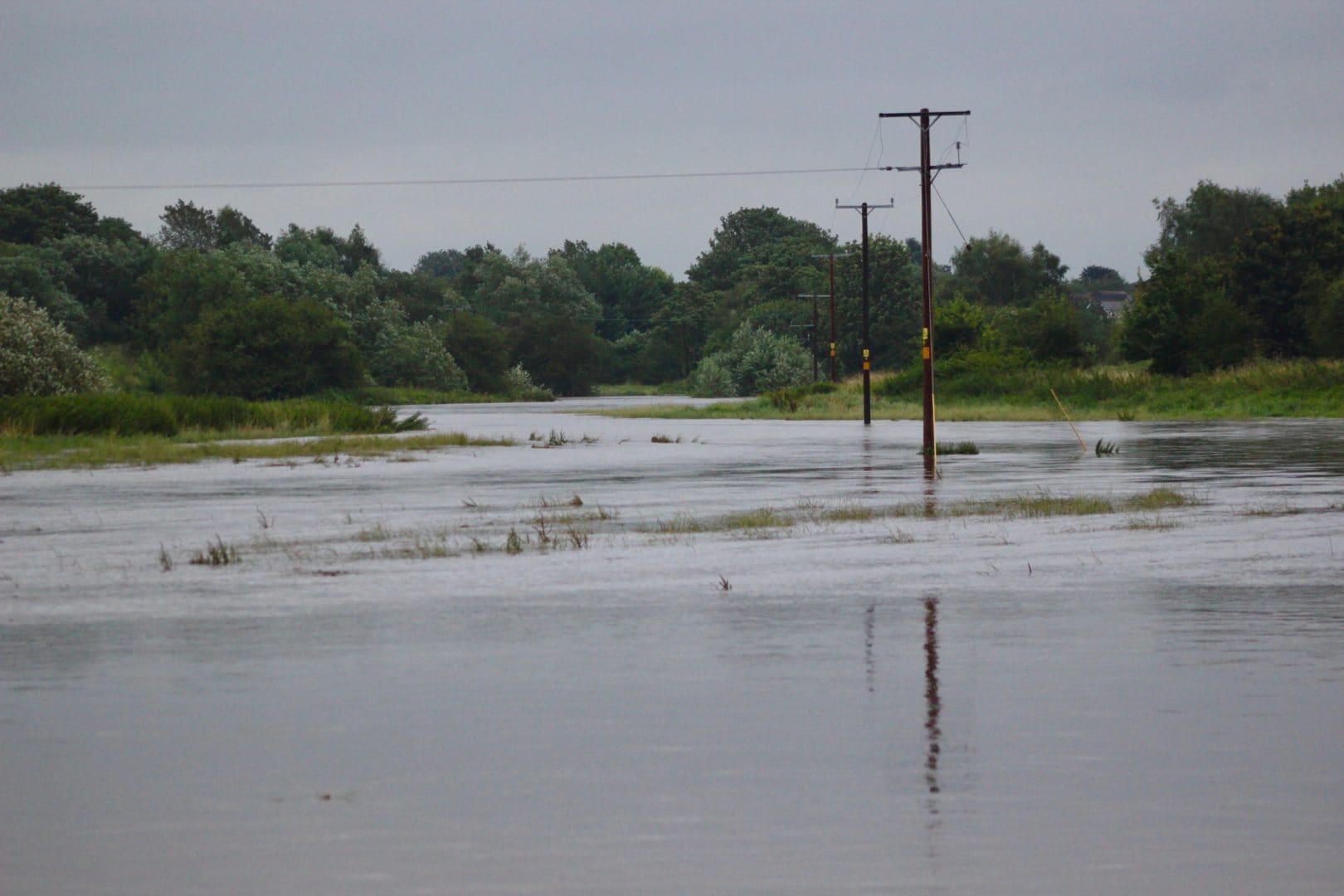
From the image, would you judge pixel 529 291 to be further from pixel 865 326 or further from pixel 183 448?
pixel 183 448

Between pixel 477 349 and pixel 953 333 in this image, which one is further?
pixel 477 349

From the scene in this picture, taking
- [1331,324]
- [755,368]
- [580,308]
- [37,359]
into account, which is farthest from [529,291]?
→ [37,359]

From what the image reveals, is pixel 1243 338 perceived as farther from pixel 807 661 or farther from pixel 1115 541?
pixel 807 661

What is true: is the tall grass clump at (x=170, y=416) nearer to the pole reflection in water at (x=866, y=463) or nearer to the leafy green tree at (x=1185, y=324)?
the pole reflection in water at (x=866, y=463)

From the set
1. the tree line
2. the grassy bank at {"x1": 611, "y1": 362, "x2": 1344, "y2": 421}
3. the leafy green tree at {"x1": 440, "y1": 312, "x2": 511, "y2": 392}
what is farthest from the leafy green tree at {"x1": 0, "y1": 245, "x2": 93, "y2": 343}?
the grassy bank at {"x1": 611, "y1": 362, "x2": 1344, "y2": 421}

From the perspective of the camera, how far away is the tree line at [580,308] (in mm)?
92375

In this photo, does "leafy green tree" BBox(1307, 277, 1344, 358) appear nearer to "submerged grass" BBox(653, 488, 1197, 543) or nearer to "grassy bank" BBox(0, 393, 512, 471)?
"grassy bank" BBox(0, 393, 512, 471)

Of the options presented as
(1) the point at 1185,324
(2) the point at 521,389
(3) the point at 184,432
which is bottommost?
(3) the point at 184,432

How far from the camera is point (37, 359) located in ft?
190

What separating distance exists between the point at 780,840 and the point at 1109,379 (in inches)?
3155

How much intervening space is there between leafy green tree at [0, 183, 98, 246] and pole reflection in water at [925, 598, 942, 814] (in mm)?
Answer: 122347

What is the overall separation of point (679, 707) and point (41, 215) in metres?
132

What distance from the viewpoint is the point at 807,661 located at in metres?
11.8

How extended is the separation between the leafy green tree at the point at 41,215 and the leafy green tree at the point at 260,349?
945 inches
